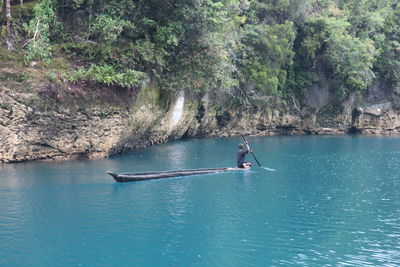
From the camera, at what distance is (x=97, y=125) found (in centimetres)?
2686

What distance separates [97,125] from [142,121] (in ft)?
14.8

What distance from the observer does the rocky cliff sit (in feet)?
79.5

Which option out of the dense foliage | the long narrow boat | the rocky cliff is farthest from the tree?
the long narrow boat

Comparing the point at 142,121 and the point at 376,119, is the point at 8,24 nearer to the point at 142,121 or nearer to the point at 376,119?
the point at 142,121

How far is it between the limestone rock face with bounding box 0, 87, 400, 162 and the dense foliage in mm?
2363

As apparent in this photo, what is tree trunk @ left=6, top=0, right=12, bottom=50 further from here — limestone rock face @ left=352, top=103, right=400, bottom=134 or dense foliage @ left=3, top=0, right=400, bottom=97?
limestone rock face @ left=352, top=103, right=400, bottom=134

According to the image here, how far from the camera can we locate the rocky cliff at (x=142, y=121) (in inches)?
953

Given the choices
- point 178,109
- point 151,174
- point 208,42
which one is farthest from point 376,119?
point 151,174

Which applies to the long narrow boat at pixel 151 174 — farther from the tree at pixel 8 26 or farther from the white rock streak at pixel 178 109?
the white rock streak at pixel 178 109

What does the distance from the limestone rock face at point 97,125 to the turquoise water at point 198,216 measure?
132cm

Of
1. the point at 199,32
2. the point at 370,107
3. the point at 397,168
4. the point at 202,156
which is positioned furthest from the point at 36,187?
the point at 370,107

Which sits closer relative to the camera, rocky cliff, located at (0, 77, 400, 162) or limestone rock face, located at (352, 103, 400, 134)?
rocky cliff, located at (0, 77, 400, 162)

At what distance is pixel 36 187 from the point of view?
19.0 m

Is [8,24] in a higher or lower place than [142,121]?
higher
